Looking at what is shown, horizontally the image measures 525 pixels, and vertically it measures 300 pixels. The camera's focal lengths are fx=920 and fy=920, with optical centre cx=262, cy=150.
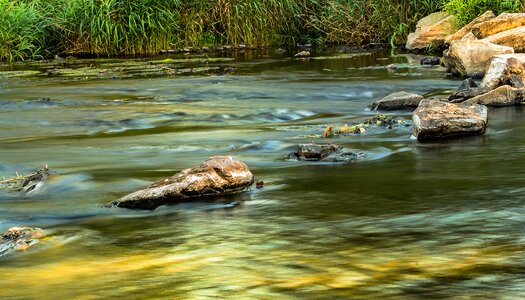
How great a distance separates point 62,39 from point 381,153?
11.4 meters

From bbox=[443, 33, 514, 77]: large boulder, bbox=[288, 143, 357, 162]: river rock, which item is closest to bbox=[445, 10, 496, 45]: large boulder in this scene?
bbox=[443, 33, 514, 77]: large boulder

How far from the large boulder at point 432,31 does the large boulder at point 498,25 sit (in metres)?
1.87

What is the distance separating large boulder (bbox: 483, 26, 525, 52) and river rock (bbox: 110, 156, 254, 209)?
26.1 ft

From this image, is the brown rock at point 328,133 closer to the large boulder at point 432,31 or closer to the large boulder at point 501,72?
the large boulder at point 501,72

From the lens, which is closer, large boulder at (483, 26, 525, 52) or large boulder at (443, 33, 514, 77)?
large boulder at (443, 33, 514, 77)

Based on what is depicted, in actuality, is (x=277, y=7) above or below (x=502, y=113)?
above

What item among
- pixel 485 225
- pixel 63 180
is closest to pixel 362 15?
pixel 63 180

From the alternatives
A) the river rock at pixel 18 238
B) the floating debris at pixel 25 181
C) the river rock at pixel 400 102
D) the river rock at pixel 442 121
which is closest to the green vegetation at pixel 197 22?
the river rock at pixel 400 102

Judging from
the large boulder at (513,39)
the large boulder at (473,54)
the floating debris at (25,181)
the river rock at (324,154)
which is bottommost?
the floating debris at (25,181)

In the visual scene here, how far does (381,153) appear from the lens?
18.4 ft

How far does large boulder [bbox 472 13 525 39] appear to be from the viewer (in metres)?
12.6

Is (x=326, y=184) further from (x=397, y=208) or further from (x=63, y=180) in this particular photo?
(x=63, y=180)

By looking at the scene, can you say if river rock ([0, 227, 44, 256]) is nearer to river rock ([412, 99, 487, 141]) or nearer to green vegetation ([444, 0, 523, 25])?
river rock ([412, 99, 487, 141])

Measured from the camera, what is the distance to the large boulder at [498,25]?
12602 millimetres
